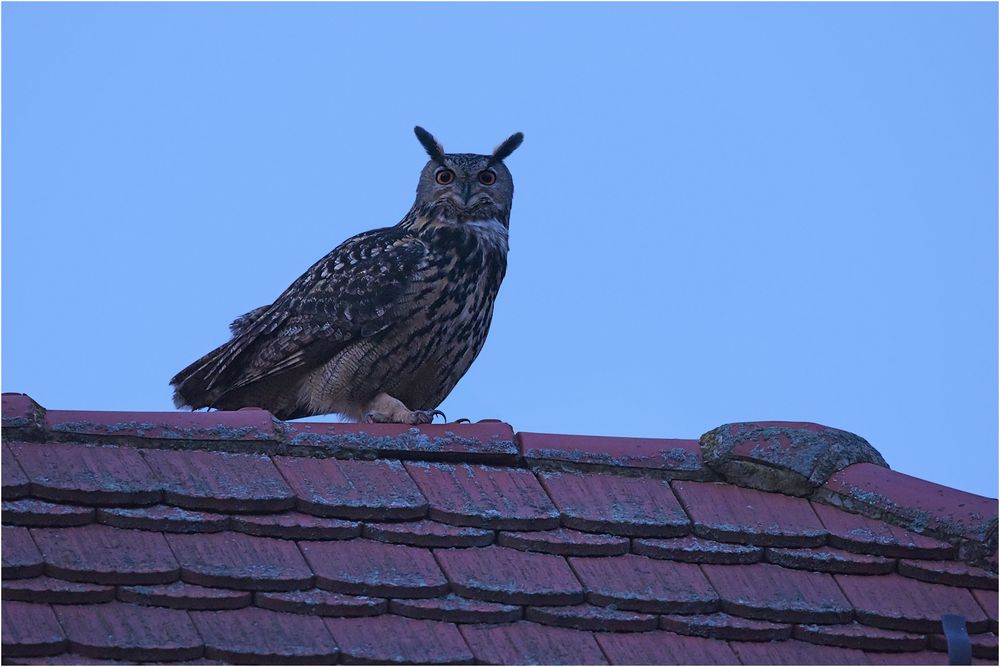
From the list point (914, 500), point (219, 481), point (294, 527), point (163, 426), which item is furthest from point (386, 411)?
point (914, 500)

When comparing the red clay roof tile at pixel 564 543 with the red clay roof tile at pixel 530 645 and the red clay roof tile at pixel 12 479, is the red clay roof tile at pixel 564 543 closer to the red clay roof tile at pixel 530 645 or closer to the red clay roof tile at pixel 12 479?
the red clay roof tile at pixel 530 645

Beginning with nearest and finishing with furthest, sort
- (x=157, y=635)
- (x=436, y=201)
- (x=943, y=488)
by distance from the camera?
(x=157, y=635)
(x=943, y=488)
(x=436, y=201)

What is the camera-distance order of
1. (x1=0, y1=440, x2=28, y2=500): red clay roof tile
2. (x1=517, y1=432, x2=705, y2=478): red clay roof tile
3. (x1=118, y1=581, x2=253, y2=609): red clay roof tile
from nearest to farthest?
(x1=118, y1=581, x2=253, y2=609): red clay roof tile → (x1=0, y1=440, x2=28, y2=500): red clay roof tile → (x1=517, y1=432, x2=705, y2=478): red clay roof tile

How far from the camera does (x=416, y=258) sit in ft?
19.6

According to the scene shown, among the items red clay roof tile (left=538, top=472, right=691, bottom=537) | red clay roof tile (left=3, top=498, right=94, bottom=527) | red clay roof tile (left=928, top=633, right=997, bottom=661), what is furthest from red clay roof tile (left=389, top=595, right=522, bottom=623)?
red clay roof tile (left=928, top=633, right=997, bottom=661)

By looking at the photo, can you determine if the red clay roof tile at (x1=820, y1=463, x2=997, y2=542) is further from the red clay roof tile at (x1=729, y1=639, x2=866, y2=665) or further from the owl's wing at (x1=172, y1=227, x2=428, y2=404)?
the owl's wing at (x1=172, y1=227, x2=428, y2=404)

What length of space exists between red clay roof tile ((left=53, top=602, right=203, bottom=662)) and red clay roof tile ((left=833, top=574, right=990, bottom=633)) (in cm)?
158

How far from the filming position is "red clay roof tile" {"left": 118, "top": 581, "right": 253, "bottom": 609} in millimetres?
3250

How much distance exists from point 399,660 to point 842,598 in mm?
1140

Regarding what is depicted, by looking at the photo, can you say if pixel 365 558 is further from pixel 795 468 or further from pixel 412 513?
pixel 795 468

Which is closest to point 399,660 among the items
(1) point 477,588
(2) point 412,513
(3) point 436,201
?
(1) point 477,588

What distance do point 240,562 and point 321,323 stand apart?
8.28 feet

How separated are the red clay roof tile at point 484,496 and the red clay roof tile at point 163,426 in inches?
16.2

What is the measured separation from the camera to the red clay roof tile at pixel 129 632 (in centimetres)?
307
